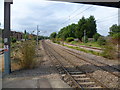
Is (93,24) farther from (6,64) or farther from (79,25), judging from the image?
(6,64)

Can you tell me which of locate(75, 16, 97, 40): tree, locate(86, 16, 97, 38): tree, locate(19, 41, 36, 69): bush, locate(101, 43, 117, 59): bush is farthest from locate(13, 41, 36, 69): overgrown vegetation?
locate(86, 16, 97, 38): tree

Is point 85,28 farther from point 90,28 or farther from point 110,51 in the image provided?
point 110,51

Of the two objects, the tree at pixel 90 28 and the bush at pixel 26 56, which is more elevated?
the tree at pixel 90 28

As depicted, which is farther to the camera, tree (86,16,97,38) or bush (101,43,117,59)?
tree (86,16,97,38)

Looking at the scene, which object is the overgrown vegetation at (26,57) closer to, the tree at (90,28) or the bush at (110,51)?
the bush at (110,51)

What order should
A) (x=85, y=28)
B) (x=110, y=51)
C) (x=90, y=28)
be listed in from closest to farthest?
(x=110, y=51)
(x=85, y=28)
(x=90, y=28)

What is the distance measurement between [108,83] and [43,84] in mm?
2948

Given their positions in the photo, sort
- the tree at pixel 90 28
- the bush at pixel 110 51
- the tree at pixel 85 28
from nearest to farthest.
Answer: the bush at pixel 110 51
the tree at pixel 85 28
the tree at pixel 90 28

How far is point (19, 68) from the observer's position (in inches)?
358

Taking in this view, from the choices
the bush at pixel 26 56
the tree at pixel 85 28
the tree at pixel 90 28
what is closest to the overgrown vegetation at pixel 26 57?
the bush at pixel 26 56

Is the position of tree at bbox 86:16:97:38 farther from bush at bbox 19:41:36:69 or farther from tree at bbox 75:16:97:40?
bush at bbox 19:41:36:69

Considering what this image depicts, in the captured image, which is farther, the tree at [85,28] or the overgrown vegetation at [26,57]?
the tree at [85,28]

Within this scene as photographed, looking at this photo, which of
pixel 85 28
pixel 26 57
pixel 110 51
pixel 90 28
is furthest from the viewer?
pixel 90 28

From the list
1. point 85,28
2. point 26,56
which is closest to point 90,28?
point 85,28
